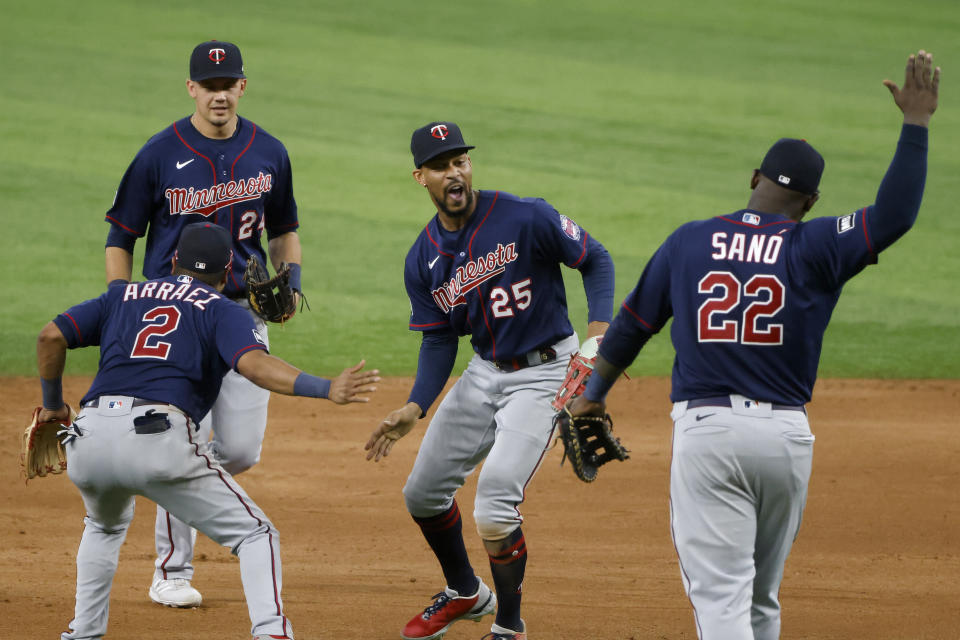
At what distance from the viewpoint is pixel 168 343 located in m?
4.72

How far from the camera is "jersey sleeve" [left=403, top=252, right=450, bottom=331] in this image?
222 inches

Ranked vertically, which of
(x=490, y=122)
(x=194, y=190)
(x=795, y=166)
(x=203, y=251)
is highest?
(x=490, y=122)

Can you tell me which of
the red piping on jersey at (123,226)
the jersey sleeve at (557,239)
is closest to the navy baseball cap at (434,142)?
the jersey sleeve at (557,239)

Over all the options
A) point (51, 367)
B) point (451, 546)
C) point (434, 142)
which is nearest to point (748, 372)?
point (434, 142)

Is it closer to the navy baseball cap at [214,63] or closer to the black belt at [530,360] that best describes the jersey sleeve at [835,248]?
the black belt at [530,360]

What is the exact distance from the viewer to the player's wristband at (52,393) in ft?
16.2

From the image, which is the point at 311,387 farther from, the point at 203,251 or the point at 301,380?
the point at 203,251

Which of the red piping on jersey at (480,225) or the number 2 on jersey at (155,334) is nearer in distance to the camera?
the number 2 on jersey at (155,334)

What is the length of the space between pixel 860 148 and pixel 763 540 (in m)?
14.4

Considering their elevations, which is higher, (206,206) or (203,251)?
(206,206)

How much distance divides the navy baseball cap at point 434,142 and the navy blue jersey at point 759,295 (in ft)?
5.10

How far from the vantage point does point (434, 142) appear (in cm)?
534

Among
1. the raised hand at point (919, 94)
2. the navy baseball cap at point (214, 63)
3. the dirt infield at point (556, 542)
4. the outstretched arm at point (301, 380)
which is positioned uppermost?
the navy baseball cap at point (214, 63)

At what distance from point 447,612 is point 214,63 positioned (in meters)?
2.80
